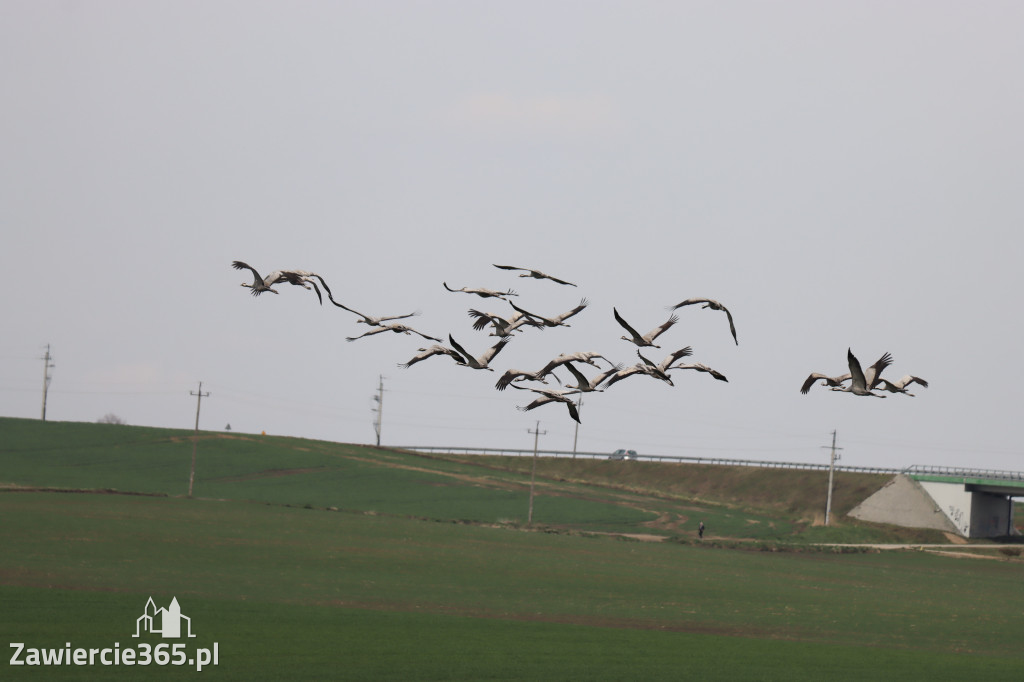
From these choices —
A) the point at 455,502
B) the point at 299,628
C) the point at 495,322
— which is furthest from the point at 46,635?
the point at 455,502

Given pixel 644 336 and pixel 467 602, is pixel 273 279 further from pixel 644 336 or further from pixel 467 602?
pixel 467 602

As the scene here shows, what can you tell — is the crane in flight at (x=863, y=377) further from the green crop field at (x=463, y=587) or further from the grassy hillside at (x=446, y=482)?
the grassy hillside at (x=446, y=482)

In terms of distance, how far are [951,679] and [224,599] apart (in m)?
30.2

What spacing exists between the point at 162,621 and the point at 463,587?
768 inches

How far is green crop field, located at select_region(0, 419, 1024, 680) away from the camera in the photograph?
3838 cm

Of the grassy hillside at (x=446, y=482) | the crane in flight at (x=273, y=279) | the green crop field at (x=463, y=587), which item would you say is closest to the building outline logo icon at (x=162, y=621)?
the green crop field at (x=463, y=587)

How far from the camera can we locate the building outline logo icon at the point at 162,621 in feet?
127

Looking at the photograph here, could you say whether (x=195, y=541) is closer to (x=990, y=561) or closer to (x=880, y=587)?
(x=880, y=587)

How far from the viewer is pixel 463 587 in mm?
56469

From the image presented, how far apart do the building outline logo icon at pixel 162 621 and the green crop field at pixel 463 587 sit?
0.44 m

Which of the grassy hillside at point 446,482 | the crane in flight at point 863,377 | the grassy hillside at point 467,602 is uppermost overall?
the crane in flight at point 863,377

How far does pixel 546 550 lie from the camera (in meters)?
77.3

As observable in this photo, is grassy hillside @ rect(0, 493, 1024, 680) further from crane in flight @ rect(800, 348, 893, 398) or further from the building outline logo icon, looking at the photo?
crane in flight @ rect(800, 348, 893, 398)

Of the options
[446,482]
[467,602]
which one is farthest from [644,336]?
[446,482]
